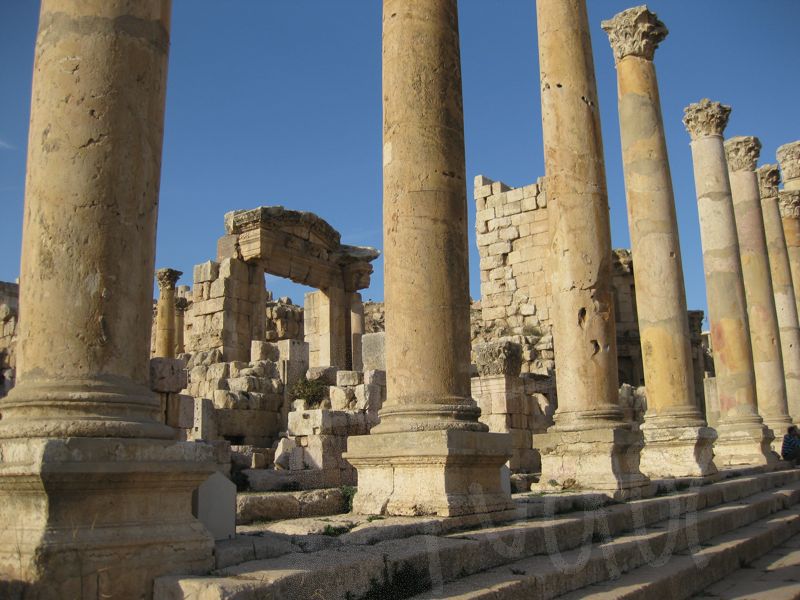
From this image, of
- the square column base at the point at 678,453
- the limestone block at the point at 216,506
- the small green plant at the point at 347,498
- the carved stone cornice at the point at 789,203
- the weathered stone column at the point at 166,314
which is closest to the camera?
the limestone block at the point at 216,506

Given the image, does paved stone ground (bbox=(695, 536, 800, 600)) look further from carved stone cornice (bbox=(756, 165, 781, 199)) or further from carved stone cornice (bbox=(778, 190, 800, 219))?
carved stone cornice (bbox=(778, 190, 800, 219))

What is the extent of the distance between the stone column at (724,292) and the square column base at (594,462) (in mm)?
8178

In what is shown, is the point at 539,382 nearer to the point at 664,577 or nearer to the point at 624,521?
the point at 624,521

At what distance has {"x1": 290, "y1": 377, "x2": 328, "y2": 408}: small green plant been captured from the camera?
56.3ft

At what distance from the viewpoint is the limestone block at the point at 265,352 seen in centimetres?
2019

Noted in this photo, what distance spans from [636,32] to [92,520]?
12.8m

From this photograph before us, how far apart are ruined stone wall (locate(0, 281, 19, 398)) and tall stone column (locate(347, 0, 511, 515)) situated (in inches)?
669

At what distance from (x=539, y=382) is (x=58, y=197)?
14448 millimetres

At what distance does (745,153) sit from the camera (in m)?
20.5

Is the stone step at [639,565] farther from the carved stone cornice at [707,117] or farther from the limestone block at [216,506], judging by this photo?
the carved stone cornice at [707,117]

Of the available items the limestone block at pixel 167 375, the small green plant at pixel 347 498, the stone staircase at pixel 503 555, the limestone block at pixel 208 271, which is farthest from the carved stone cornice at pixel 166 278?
the stone staircase at pixel 503 555

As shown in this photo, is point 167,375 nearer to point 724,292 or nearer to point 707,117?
point 724,292

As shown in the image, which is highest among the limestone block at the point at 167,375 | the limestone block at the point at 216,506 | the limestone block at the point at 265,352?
the limestone block at the point at 265,352

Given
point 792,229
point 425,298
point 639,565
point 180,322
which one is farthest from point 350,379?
point 180,322
